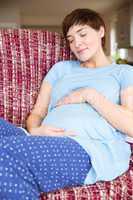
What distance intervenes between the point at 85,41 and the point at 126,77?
0.24 meters

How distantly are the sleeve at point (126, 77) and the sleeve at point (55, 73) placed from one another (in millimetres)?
290

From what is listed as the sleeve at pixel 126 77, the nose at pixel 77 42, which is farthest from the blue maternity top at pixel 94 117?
the nose at pixel 77 42

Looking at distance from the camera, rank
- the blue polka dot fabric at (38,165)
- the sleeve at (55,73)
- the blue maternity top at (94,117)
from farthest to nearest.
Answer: the sleeve at (55,73) → the blue maternity top at (94,117) → the blue polka dot fabric at (38,165)

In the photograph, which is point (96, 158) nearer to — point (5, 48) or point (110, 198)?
point (110, 198)

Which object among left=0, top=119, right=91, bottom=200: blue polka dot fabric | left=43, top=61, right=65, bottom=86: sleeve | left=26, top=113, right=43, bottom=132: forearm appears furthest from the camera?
left=43, top=61, right=65, bottom=86: sleeve

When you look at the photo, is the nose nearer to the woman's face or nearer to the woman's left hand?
the woman's face

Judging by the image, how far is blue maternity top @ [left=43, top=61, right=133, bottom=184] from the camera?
3.61 feet

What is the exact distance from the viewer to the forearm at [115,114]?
1191mm

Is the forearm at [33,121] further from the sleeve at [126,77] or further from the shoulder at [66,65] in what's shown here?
the sleeve at [126,77]

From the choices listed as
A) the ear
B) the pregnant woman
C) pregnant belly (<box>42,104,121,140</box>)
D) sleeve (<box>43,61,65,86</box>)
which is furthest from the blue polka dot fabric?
the ear

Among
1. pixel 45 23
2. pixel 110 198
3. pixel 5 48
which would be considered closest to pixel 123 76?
pixel 110 198

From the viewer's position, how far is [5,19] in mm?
6590

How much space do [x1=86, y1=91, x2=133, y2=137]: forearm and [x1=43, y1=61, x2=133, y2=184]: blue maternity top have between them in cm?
3

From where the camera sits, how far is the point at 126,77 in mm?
1313
